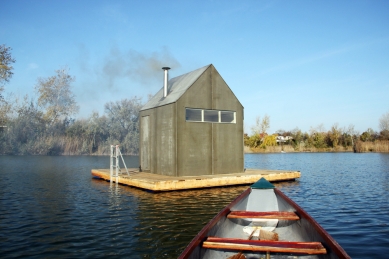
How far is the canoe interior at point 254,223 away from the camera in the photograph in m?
4.03

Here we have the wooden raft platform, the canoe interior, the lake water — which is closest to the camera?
the canoe interior

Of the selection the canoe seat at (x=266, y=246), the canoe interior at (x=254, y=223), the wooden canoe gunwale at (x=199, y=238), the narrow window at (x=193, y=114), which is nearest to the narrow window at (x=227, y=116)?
the narrow window at (x=193, y=114)

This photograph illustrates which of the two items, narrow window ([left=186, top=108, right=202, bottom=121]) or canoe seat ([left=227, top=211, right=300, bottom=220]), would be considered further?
narrow window ([left=186, top=108, right=202, bottom=121])

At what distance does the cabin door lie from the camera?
16881mm

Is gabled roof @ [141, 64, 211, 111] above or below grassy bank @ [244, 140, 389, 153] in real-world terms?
above

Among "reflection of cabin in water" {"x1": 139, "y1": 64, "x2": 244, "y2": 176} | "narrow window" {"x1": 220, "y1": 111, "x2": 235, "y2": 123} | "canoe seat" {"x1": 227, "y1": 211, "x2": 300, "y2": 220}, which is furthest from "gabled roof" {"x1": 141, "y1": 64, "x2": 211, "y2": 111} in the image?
"canoe seat" {"x1": 227, "y1": 211, "x2": 300, "y2": 220}

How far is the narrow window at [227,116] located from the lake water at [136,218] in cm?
384

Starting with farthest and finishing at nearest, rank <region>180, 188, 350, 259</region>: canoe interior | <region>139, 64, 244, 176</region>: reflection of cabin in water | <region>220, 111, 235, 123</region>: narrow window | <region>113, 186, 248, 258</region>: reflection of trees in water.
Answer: <region>220, 111, 235, 123</region>: narrow window < <region>139, 64, 244, 176</region>: reflection of cabin in water < <region>113, 186, 248, 258</region>: reflection of trees in water < <region>180, 188, 350, 259</region>: canoe interior

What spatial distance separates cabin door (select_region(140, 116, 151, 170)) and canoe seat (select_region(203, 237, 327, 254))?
12.7m

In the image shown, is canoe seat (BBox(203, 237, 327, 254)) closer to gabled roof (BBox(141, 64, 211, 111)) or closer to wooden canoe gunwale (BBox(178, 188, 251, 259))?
wooden canoe gunwale (BBox(178, 188, 251, 259))

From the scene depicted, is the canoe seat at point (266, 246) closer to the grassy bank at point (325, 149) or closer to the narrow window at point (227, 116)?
the narrow window at point (227, 116)

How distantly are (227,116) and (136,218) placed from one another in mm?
9014

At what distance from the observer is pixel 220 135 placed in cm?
1600

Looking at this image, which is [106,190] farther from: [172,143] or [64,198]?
[172,143]
